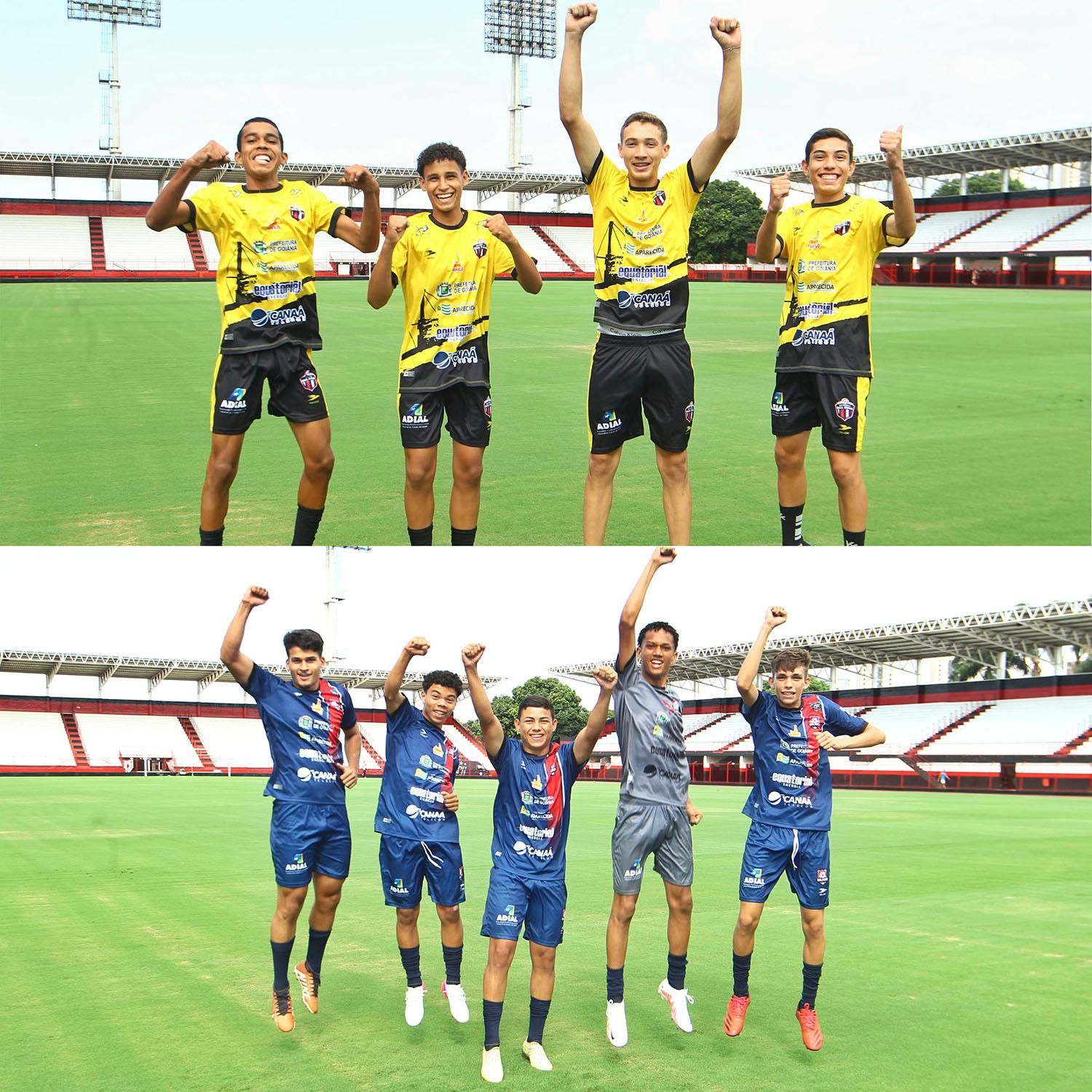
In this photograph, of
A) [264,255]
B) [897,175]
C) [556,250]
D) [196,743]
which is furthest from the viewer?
[556,250]

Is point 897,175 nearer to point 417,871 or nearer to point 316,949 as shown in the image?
point 417,871

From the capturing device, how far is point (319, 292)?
140 feet

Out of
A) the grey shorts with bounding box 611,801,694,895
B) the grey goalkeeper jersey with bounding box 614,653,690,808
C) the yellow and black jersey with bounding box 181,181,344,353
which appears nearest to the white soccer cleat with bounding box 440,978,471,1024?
the grey shorts with bounding box 611,801,694,895

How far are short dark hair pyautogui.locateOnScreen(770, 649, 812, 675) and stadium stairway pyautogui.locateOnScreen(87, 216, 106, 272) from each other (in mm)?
59906

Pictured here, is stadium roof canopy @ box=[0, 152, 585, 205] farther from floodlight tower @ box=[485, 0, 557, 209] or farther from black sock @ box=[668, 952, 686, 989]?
black sock @ box=[668, 952, 686, 989]

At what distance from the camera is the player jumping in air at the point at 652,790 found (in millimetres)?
5477

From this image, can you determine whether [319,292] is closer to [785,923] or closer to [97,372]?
[97,372]

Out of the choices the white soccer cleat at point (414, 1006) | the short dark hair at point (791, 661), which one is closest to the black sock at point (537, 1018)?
the white soccer cleat at point (414, 1006)

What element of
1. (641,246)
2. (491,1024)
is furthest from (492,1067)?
(641,246)

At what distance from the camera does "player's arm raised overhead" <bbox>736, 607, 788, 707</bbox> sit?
545 cm

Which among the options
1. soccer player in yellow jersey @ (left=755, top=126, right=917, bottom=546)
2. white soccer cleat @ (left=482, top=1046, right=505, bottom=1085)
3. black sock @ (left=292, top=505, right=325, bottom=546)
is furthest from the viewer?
black sock @ (left=292, top=505, right=325, bottom=546)

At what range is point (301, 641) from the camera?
578cm

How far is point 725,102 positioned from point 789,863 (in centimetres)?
447

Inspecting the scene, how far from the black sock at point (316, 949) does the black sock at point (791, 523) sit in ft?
15.5
